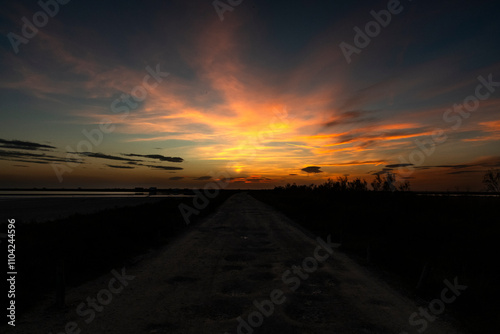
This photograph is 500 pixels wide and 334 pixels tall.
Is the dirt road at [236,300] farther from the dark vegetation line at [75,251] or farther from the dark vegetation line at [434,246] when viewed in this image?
the dark vegetation line at [434,246]

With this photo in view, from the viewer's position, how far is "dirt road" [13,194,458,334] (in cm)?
575

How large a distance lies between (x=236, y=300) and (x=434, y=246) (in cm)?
1194

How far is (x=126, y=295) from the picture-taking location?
7473 mm

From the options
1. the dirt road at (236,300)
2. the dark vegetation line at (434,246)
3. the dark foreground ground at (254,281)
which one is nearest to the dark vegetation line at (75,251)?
the dark foreground ground at (254,281)

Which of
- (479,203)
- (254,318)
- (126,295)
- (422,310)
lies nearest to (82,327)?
(126,295)

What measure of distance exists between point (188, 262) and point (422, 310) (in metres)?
7.55

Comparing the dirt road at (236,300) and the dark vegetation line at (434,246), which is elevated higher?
the dark vegetation line at (434,246)

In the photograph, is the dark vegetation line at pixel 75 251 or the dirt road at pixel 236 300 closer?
the dirt road at pixel 236 300

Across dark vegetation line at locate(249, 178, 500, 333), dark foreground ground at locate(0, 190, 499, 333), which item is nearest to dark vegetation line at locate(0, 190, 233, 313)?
dark foreground ground at locate(0, 190, 499, 333)

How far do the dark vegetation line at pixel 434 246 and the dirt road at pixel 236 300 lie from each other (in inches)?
50.5

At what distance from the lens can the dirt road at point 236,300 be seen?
18.9 feet

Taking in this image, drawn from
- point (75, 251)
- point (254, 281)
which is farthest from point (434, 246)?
point (75, 251)

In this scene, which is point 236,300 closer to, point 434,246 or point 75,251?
point 75,251

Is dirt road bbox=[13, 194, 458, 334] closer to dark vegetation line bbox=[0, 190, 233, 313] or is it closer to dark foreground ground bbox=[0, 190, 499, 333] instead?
Result: dark foreground ground bbox=[0, 190, 499, 333]
